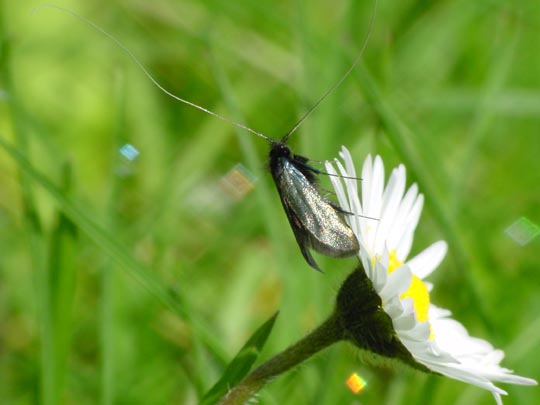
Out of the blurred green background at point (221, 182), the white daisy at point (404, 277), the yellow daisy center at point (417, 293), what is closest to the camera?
the white daisy at point (404, 277)

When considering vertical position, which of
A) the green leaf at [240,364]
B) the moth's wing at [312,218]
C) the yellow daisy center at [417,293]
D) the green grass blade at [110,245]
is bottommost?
the green leaf at [240,364]

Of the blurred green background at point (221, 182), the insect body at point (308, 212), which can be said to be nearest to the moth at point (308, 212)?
the insect body at point (308, 212)

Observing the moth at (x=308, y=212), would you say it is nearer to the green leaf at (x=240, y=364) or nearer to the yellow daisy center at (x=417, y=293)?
the green leaf at (x=240, y=364)

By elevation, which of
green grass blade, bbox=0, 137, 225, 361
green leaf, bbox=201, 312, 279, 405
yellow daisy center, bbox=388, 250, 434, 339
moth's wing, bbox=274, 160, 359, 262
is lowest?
green leaf, bbox=201, 312, 279, 405

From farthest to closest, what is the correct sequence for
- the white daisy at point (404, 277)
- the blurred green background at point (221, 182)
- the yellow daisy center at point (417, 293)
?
the blurred green background at point (221, 182), the yellow daisy center at point (417, 293), the white daisy at point (404, 277)

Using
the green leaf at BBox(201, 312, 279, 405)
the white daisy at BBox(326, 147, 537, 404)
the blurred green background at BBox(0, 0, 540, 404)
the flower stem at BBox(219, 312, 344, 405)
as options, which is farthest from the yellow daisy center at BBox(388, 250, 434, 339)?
the green leaf at BBox(201, 312, 279, 405)

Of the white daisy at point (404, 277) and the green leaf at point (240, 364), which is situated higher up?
the white daisy at point (404, 277)

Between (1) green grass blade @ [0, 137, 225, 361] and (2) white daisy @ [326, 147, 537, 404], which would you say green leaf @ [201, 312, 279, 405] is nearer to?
(2) white daisy @ [326, 147, 537, 404]
